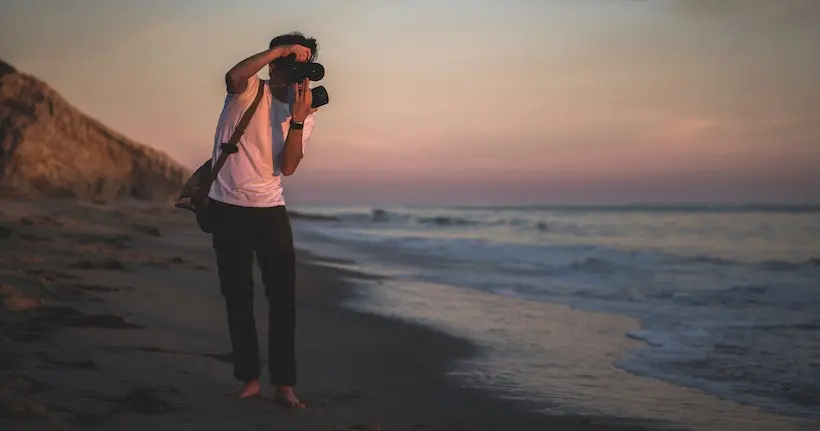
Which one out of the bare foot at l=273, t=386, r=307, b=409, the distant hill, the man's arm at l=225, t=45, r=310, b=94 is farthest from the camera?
the distant hill

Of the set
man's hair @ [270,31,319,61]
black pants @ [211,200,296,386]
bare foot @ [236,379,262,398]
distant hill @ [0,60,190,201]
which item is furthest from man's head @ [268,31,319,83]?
distant hill @ [0,60,190,201]

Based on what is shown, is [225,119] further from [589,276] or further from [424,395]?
[589,276]

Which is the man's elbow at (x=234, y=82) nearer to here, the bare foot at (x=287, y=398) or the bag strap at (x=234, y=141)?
the bag strap at (x=234, y=141)

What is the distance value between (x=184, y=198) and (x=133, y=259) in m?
6.66

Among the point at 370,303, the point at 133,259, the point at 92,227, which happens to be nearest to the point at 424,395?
the point at 370,303

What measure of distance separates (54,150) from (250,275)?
74.9 ft

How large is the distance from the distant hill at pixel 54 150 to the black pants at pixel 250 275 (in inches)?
781

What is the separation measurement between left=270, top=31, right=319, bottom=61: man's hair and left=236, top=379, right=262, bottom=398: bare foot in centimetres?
143

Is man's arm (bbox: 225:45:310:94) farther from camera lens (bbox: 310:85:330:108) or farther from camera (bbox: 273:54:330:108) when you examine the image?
camera lens (bbox: 310:85:330:108)

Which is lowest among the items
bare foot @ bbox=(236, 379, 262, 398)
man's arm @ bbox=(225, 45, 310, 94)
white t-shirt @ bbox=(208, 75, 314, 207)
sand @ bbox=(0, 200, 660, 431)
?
sand @ bbox=(0, 200, 660, 431)

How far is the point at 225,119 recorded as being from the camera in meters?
3.12

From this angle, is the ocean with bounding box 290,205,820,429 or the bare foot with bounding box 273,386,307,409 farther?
the ocean with bounding box 290,205,820,429

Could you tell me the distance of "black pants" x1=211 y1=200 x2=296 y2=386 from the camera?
125 inches

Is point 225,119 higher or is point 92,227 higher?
point 225,119
